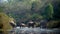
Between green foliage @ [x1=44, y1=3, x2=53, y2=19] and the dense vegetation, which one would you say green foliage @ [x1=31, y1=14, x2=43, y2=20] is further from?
green foliage @ [x1=44, y1=3, x2=53, y2=19]

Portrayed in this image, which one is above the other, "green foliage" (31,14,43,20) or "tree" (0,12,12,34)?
"green foliage" (31,14,43,20)

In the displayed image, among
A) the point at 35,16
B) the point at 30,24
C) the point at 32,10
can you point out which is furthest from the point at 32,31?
the point at 32,10

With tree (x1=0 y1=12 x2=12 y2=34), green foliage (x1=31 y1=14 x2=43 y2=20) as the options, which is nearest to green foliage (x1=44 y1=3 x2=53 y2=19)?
green foliage (x1=31 y1=14 x2=43 y2=20)

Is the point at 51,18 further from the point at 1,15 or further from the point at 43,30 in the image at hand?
the point at 1,15

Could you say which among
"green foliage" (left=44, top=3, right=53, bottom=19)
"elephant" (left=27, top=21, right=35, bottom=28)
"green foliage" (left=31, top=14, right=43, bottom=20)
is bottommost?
"elephant" (left=27, top=21, right=35, bottom=28)

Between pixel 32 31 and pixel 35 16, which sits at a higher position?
pixel 35 16

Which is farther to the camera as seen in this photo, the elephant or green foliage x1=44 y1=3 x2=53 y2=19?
green foliage x1=44 y1=3 x2=53 y2=19

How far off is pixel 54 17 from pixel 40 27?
460mm

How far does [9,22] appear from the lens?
430 centimetres

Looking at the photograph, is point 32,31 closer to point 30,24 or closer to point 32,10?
point 30,24

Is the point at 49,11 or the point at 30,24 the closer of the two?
the point at 30,24

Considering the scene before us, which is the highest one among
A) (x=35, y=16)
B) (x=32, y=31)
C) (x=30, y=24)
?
(x=35, y=16)

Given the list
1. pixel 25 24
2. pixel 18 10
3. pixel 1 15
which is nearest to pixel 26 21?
pixel 25 24

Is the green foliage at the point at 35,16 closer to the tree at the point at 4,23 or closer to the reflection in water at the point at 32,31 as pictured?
the reflection in water at the point at 32,31
